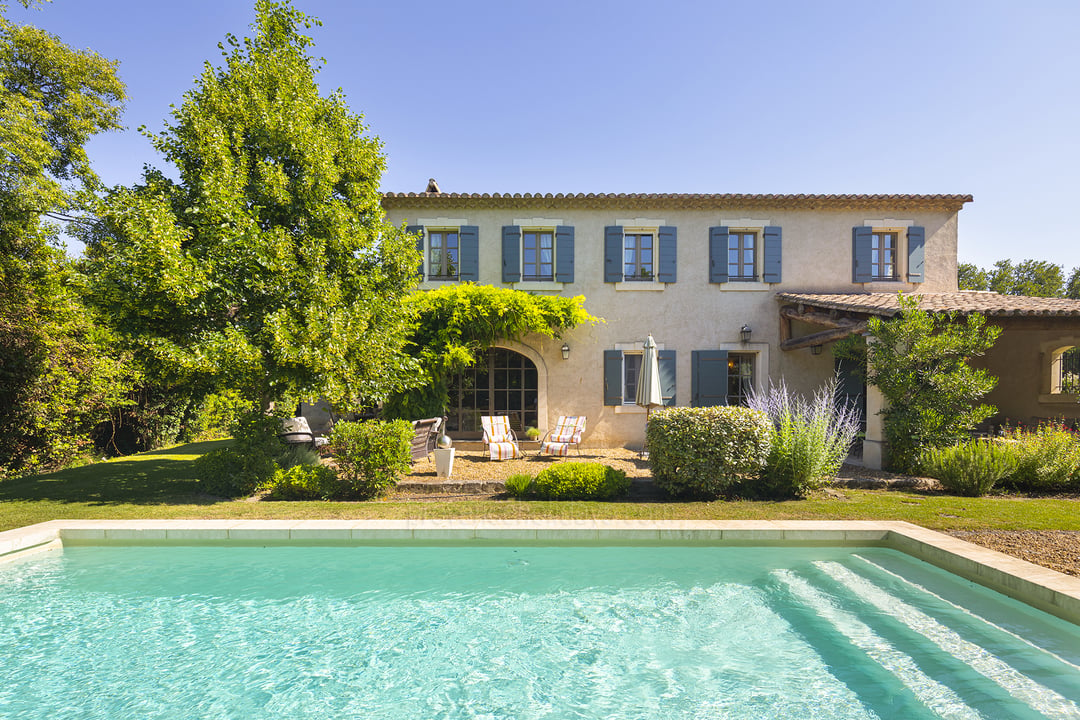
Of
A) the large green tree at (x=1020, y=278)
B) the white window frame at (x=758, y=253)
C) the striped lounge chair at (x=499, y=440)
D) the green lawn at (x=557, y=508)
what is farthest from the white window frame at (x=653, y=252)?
the large green tree at (x=1020, y=278)

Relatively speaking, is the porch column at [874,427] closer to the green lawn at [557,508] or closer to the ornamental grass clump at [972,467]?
the ornamental grass clump at [972,467]

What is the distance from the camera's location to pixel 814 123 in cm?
971

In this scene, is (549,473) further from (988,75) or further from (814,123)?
(988,75)

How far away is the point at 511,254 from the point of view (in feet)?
39.4

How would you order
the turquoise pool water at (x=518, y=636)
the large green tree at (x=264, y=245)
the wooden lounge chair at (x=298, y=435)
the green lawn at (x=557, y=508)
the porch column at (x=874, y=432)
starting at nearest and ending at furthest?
the turquoise pool water at (x=518, y=636) < the green lawn at (x=557, y=508) < the large green tree at (x=264, y=245) < the porch column at (x=874, y=432) < the wooden lounge chair at (x=298, y=435)

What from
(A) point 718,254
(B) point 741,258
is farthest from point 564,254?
(B) point 741,258

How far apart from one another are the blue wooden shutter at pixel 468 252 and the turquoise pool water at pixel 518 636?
25.4 ft

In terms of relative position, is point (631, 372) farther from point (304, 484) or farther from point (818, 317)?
point (304, 484)

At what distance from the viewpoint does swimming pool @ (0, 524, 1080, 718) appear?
3.21 meters

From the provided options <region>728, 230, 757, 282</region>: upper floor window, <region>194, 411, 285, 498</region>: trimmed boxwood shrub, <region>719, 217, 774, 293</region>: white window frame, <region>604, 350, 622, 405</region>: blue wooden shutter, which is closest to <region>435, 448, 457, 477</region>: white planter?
<region>194, 411, 285, 498</region>: trimmed boxwood shrub

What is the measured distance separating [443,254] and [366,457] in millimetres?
6373

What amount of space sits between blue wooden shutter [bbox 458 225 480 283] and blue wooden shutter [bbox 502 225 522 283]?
0.64m

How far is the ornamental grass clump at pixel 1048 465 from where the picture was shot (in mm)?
7328

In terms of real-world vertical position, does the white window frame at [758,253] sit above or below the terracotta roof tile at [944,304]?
above
